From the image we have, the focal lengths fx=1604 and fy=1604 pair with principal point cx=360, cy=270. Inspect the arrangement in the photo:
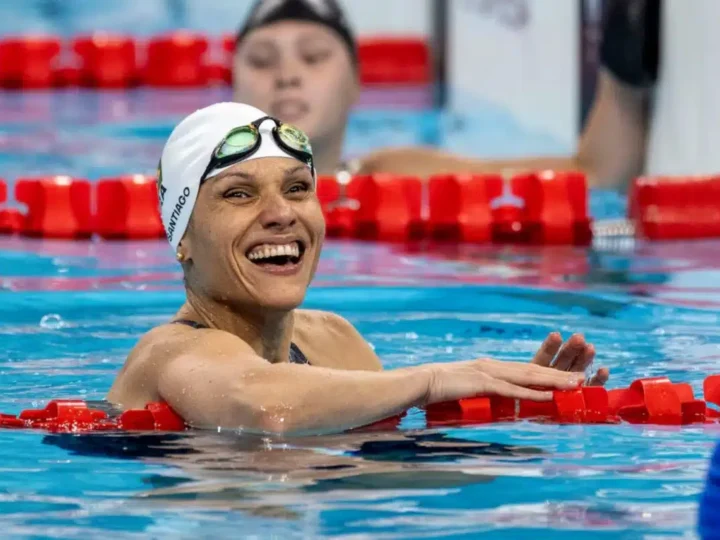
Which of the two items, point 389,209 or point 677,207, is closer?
point 677,207

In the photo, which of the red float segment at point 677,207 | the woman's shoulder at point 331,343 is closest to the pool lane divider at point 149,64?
the red float segment at point 677,207

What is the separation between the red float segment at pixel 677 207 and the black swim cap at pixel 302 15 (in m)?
2.07

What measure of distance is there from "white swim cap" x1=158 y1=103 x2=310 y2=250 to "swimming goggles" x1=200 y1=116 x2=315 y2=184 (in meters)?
0.01

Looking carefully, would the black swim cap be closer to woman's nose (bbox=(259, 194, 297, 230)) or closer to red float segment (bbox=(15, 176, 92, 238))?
red float segment (bbox=(15, 176, 92, 238))

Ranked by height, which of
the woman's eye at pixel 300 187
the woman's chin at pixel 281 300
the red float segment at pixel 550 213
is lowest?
the woman's chin at pixel 281 300

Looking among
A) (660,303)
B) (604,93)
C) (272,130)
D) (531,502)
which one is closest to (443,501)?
(531,502)

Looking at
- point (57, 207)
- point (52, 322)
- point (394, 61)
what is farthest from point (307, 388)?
point (394, 61)

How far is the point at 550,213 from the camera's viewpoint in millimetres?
8625

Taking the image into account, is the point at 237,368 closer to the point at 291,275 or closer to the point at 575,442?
the point at 291,275

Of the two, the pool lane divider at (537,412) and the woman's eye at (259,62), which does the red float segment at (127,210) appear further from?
the pool lane divider at (537,412)

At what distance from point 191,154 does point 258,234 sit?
34 cm

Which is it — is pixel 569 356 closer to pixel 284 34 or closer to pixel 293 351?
pixel 293 351

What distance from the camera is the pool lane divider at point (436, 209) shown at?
8.64m

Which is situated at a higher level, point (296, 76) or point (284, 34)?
point (284, 34)
